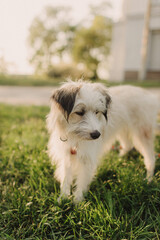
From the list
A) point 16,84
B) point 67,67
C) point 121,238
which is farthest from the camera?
point 67,67

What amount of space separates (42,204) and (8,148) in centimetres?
172

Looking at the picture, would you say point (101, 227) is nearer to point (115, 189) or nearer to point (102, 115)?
point (115, 189)

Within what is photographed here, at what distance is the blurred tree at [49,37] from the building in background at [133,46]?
1275cm

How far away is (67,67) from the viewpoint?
69.8ft

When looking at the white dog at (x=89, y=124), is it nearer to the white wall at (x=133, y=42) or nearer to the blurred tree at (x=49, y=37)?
the white wall at (x=133, y=42)

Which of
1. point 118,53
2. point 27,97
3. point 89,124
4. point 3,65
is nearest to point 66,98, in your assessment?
point 89,124

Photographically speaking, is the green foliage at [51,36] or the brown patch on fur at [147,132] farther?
the green foliage at [51,36]

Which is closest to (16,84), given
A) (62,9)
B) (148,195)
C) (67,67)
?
(67,67)

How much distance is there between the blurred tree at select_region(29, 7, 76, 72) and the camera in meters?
27.4

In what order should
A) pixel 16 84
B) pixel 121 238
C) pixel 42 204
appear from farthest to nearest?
pixel 16 84, pixel 42 204, pixel 121 238

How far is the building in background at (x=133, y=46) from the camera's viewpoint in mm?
14930

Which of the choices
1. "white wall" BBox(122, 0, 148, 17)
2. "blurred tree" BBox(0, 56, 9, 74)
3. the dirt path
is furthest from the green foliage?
the dirt path

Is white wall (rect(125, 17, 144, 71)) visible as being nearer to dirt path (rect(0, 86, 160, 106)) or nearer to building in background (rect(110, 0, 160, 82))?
building in background (rect(110, 0, 160, 82))

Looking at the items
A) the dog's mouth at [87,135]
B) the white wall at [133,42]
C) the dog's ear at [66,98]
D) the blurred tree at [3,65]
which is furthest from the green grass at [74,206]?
the blurred tree at [3,65]
